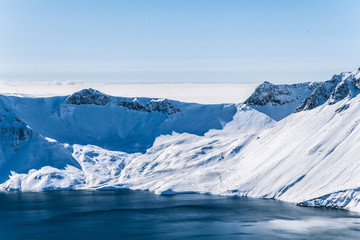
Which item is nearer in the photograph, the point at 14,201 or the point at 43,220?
the point at 43,220

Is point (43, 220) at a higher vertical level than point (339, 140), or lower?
lower

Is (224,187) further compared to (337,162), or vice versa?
(224,187)

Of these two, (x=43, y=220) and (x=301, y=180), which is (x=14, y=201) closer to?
(x=43, y=220)

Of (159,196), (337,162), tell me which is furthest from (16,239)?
(337,162)

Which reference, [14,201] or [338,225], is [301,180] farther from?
[14,201]

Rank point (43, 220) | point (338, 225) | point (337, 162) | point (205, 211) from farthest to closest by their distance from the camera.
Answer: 1. point (337, 162)
2. point (205, 211)
3. point (43, 220)
4. point (338, 225)

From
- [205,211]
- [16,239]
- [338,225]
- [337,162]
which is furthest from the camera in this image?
[337,162]

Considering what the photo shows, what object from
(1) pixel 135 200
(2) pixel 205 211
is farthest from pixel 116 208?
(2) pixel 205 211
